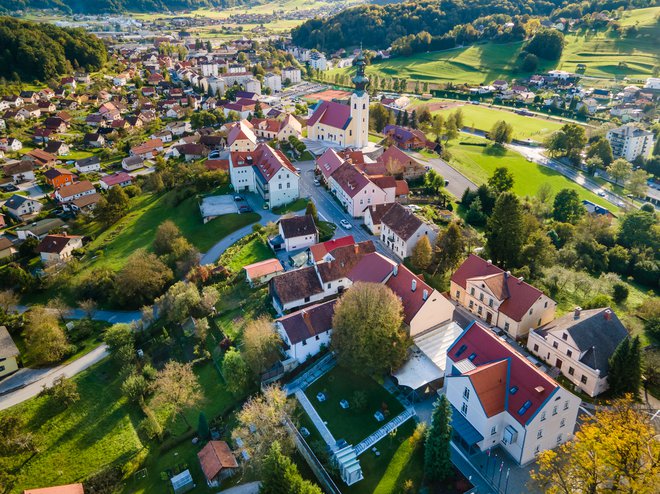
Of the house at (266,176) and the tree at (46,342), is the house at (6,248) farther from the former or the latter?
the house at (266,176)

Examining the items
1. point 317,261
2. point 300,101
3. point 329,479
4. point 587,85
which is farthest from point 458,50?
point 329,479

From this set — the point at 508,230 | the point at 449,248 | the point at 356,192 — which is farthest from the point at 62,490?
the point at 508,230

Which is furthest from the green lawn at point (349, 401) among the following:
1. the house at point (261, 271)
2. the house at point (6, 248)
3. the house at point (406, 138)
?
the house at point (406, 138)

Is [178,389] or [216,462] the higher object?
[178,389]

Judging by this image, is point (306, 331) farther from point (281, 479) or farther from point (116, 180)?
point (116, 180)

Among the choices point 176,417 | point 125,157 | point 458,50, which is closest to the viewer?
point 176,417

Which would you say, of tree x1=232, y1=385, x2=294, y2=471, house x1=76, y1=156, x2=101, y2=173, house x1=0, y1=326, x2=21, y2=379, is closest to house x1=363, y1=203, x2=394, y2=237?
tree x1=232, y1=385, x2=294, y2=471

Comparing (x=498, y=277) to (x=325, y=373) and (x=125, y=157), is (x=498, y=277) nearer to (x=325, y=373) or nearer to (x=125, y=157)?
(x=325, y=373)
